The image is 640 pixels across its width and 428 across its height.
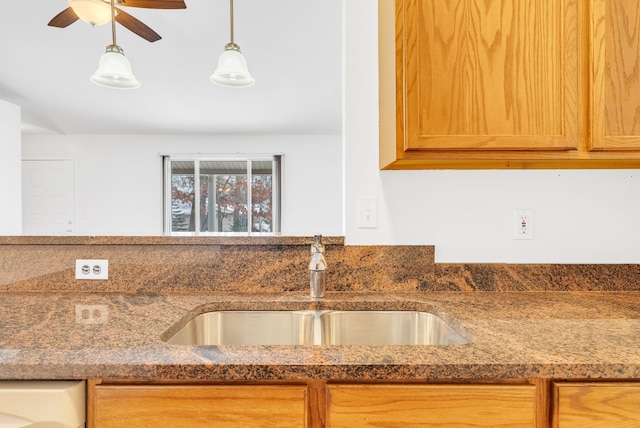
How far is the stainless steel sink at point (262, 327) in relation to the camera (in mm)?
1203

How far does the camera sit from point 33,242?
1340 mm

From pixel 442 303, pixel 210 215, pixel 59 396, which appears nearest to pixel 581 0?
pixel 442 303

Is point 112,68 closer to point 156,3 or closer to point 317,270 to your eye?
point 156,3

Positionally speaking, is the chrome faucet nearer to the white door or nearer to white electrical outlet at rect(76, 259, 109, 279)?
white electrical outlet at rect(76, 259, 109, 279)

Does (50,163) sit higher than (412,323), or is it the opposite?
(50,163)

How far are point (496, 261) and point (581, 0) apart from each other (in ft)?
2.73

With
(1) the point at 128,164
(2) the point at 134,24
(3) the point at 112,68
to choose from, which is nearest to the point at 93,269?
(3) the point at 112,68

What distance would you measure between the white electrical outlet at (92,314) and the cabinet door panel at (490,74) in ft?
3.10

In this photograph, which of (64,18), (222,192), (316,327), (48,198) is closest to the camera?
(316,327)

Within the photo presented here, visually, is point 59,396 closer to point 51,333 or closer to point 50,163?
point 51,333

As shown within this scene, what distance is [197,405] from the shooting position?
0.72 m

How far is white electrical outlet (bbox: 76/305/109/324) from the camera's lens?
3.23ft

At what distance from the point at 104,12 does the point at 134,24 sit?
1.23 ft

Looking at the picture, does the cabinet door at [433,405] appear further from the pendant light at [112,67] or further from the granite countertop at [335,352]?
the pendant light at [112,67]
